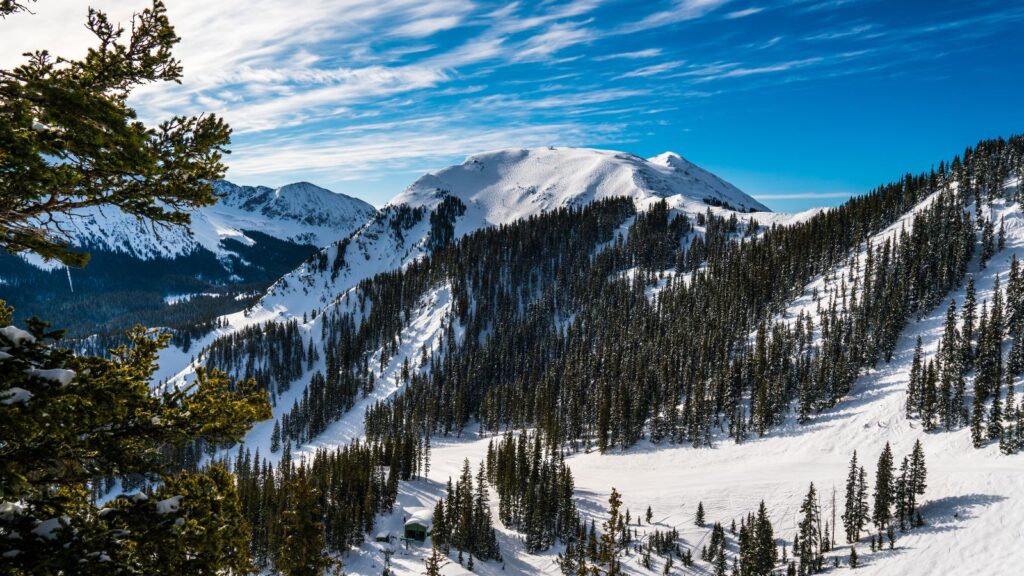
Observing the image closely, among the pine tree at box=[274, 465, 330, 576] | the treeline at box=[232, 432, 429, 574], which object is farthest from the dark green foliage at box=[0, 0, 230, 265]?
the treeline at box=[232, 432, 429, 574]

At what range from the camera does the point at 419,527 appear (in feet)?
309

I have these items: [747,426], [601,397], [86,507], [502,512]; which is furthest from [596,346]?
[86,507]

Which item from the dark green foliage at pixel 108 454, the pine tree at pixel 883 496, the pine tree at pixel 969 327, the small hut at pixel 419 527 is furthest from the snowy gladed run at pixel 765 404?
the dark green foliage at pixel 108 454

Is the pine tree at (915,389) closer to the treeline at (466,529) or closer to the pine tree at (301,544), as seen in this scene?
the treeline at (466,529)

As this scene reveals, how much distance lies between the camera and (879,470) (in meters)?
90.0

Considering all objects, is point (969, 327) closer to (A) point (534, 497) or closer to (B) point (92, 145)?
(A) point (534, 497)

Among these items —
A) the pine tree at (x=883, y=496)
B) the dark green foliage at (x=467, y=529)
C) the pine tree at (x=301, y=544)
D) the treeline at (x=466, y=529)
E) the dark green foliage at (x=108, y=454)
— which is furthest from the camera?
the dark green foliage at (x=467, y=529)

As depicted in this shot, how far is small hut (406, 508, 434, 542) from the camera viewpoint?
307 feet

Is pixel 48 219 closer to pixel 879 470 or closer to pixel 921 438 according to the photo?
pixel 879 470

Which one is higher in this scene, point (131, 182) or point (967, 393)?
point (131, 182)

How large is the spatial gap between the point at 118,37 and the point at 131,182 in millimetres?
2703

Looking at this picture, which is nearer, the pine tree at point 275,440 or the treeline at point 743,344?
the treeline at point 743,344

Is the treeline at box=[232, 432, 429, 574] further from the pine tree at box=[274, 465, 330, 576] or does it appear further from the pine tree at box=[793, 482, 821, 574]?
the pine tree at box=[793, 482, 821, 574]

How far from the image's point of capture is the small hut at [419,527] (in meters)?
93.6
